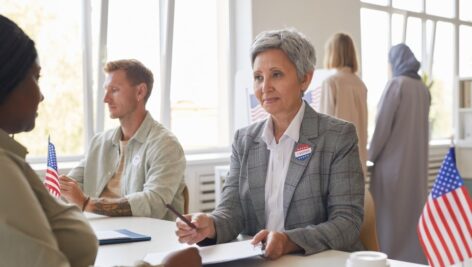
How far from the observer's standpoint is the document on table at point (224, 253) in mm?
1620

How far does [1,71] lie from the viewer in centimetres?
→ 113

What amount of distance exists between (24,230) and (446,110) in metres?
7.69

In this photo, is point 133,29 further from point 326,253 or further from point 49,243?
point 49,243

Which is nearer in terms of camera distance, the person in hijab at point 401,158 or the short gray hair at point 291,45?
the short gray hair at point 291,45

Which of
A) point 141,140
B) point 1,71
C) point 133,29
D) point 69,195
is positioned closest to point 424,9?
point 133,29

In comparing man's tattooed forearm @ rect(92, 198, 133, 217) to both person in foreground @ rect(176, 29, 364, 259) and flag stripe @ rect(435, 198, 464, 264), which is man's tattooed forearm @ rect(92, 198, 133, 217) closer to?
person in foreground @ rect(176, 29, 364, 259)

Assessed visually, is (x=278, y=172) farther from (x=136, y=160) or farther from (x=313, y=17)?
(x=313, y=17)

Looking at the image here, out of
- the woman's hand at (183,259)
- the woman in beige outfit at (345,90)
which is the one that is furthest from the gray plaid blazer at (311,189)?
the woman in beige outfit at (345,90)

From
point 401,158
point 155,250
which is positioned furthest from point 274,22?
point 155,250

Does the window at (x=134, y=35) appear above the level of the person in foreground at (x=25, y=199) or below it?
above

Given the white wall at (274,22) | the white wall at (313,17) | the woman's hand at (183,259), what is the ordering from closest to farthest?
the woman's hand at (183,259), the white wall at (274,22), the white wall at (313,17)

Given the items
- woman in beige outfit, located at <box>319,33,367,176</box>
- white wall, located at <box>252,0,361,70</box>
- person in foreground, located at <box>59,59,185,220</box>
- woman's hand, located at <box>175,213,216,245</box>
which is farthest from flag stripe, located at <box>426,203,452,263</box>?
white wall, located at <box>252,0,361,70</box>

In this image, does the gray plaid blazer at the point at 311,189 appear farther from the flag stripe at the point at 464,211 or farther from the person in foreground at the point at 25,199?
the person in foreground at the point at 25,199

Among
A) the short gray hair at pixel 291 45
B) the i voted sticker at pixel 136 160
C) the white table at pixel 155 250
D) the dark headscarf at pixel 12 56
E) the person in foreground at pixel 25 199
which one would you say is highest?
the short gray hair at pixel 291 45
